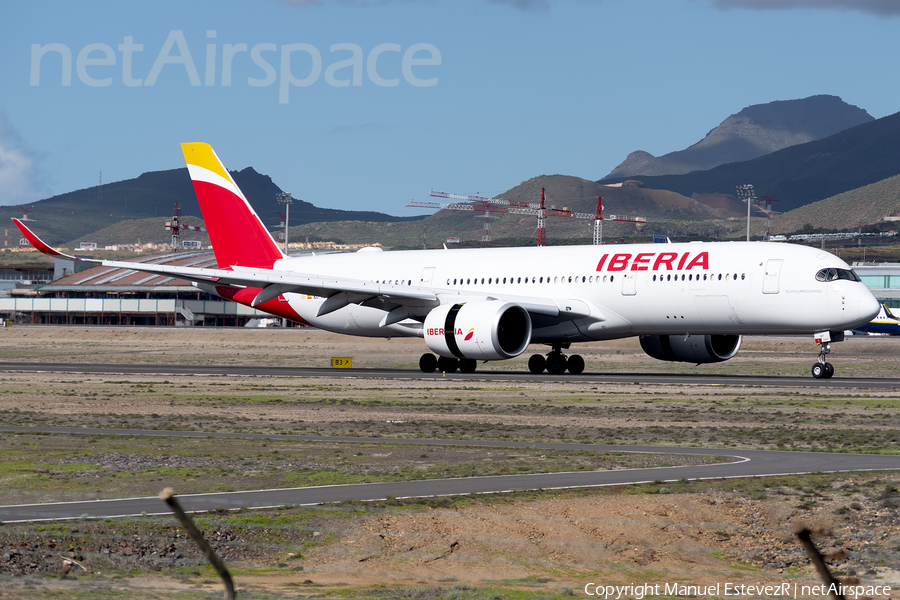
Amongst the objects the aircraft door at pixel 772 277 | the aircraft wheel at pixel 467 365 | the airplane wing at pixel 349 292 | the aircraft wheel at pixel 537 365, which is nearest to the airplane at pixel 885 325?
the aircraft wheel at pixel 537 365

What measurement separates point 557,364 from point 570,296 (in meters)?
3.73

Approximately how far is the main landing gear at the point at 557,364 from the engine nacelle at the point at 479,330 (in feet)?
12.4

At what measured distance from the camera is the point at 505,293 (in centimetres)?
4222

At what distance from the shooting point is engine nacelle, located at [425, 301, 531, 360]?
122ft

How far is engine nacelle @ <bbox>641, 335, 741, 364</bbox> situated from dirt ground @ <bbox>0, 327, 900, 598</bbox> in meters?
9.71

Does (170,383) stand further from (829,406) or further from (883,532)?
(883,532)

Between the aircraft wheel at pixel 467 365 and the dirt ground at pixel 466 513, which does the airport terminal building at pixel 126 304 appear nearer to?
the aircraft wheel at pixel 467 365

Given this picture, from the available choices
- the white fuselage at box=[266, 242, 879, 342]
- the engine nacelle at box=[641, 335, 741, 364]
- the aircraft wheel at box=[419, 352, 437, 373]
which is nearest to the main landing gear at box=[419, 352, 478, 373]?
the aircraft wheel at box=[419, 352, 437, 373]

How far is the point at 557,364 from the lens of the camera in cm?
4269

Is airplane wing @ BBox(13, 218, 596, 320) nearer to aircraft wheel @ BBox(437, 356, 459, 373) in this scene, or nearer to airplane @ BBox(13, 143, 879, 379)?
airplane @ BBox(13, 143, 879, 379)

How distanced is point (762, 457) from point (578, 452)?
329 cm

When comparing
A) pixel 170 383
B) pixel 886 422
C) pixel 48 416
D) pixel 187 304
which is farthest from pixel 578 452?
pixel 187 304

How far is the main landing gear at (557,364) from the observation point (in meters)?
42.6

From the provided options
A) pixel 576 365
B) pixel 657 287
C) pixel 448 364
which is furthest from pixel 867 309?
pixel 448 364
